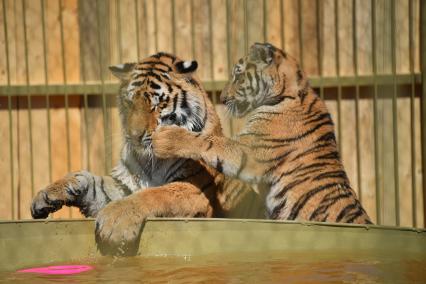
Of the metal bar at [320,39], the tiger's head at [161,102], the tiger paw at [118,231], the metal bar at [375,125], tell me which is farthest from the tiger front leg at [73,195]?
the metal bar at [375,125]

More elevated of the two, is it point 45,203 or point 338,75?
point 338,75

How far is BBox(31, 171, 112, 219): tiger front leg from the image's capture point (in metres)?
3.95

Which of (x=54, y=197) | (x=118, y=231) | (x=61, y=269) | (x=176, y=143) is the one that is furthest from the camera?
(x=54, y=197)

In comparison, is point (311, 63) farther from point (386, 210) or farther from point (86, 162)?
point (86, 162)

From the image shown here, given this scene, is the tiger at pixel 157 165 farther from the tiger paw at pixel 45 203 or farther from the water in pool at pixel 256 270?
the water in pool at pixel 256 270

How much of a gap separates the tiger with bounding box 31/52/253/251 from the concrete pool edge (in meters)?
0.70

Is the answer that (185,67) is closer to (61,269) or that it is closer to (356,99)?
(356,99)

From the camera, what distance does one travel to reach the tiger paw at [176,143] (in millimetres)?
3793

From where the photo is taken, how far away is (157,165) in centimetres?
406

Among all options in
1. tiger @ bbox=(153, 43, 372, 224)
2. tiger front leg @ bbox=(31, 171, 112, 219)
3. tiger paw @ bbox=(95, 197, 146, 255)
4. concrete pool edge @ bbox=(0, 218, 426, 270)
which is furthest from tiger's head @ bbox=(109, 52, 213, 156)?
concrete pool edge @ bbox=(0, 218, 426, 270)

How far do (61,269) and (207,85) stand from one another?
1.99 m

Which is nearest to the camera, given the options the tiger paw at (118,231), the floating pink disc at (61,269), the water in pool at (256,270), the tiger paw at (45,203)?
the water in pool at (256,270)

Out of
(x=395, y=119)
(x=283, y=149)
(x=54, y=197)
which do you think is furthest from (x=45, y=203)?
(x=395, y=119)

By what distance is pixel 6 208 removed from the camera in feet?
16.5
